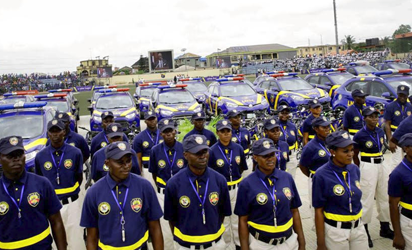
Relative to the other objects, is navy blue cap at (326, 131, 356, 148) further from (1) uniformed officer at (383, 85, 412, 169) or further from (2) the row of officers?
(1) uniformed officer at (383, 85, 412, 169)

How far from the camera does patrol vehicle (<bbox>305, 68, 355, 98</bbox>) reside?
14.5 m

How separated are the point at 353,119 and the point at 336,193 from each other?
3301 millimetres

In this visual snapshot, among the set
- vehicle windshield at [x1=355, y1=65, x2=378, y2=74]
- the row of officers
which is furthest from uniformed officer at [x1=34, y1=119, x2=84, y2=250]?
vehicle windshield at [x1=355, y1=65, x2=378, y2=74]

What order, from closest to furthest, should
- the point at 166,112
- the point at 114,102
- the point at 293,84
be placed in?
the point at 166,112 < the point at 114,102 < the point at 293,84

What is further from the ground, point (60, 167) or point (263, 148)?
point (263, 148)

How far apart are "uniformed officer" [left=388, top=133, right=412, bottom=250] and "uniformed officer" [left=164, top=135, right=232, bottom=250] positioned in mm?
1659

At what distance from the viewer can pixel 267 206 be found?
3.38 metres

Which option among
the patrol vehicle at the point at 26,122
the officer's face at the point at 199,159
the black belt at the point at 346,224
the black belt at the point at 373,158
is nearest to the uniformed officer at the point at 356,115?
the black belt at the point at 373,158

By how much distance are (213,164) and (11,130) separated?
199 inches

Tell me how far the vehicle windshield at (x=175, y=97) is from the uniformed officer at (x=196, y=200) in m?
9.65

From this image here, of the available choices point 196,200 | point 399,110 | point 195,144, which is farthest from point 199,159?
point 399,110

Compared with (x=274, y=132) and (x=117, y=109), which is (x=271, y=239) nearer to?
(x=274, y=132)

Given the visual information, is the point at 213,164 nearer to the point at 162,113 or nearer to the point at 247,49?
the point at 162,113

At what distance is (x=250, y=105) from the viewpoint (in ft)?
40.4
